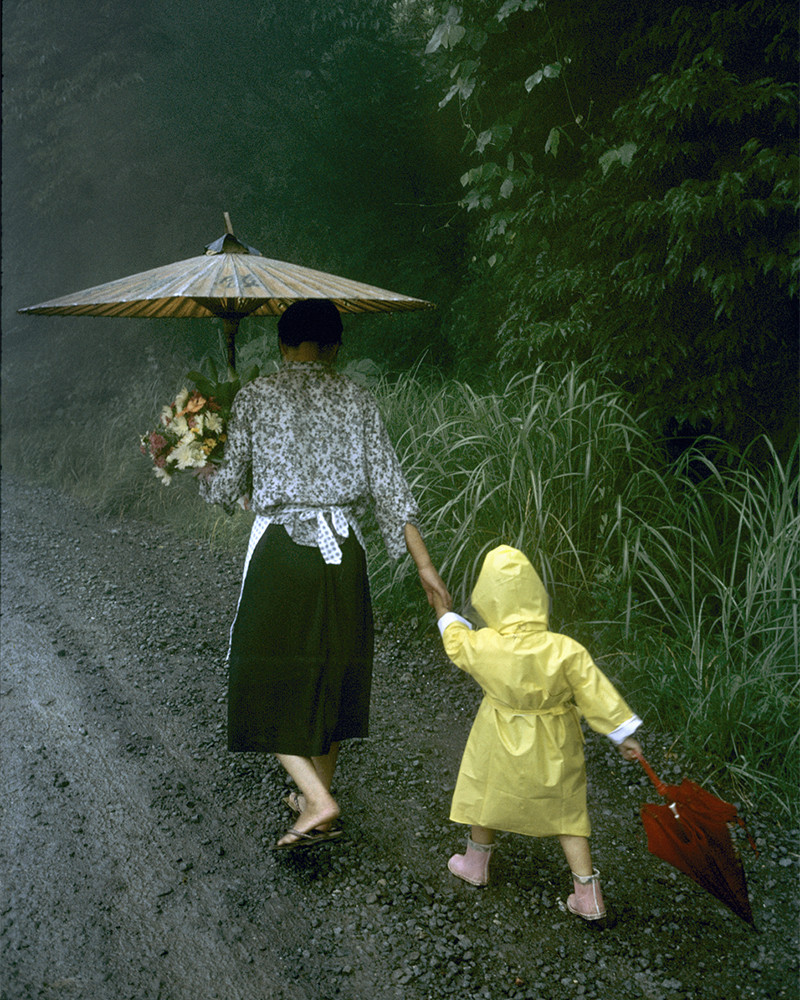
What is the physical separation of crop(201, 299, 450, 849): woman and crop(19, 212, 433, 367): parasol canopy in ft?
0.44

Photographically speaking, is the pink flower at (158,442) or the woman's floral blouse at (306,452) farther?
the pink flower at (158,442)

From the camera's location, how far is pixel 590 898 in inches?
97.3

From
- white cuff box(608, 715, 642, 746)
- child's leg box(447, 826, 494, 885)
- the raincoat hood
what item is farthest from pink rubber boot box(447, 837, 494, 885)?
the raincoat hood

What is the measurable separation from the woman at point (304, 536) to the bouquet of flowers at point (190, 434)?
0.23 ft

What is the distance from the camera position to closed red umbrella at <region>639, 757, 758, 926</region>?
2.26 m

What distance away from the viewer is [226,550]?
6426mm

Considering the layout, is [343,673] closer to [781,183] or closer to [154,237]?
[781,183]

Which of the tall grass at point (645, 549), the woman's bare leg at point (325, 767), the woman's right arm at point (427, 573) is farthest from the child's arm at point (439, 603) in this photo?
the tall grass at point (645, 549)

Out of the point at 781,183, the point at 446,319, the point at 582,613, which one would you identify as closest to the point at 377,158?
the point at 446,319

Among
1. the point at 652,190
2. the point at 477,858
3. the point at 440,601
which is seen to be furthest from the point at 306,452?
the point at 652,190

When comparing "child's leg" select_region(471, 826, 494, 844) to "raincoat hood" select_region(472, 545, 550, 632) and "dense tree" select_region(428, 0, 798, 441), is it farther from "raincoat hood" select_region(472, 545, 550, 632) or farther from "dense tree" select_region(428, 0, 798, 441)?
"dense tree" select_region(428, 0, 798, 441)

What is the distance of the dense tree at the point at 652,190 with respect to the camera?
414cm

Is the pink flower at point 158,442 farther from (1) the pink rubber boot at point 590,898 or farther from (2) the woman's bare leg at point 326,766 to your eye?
(1) the pink rubber boot at point 590,898

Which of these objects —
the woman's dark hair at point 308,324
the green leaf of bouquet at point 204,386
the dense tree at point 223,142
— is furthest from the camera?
the dense tree at point 223,142
